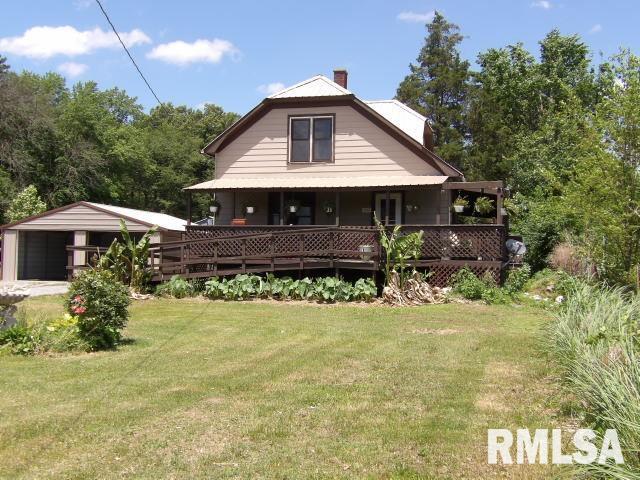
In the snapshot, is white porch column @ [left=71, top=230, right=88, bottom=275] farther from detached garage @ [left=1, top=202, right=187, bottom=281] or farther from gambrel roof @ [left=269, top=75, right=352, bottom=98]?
gambrel roof @ [left=269, top=75, right=352, bottom=98]

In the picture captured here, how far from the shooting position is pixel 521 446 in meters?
4.92

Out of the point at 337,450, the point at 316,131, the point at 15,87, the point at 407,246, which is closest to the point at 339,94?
the point at 316,131

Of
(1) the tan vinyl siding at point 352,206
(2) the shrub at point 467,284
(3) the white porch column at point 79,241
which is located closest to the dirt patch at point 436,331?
(2) the shrub at point 467,284

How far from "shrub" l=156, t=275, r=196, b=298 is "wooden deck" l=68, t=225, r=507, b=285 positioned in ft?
1.80

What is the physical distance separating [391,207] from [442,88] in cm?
2762

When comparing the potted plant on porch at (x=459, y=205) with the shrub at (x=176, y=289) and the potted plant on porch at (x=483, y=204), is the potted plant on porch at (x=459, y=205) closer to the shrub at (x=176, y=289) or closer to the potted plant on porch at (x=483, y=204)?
the potted plant on porch at (x=483, y=204)

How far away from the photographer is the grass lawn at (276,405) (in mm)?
4680

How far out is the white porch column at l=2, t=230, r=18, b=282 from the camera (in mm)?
24953

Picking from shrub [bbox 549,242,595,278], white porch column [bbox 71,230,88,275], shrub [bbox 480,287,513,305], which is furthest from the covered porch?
white porch column [bbox 71,230,88,275]

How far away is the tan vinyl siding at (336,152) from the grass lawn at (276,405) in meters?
9.78

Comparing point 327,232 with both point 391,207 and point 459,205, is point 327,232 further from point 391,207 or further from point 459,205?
point 459,205

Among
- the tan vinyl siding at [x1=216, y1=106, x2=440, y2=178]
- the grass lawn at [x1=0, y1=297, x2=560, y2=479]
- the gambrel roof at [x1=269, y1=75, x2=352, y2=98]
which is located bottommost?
the grass lawn at [x1=0, y1=297, x2=560, y2=479]

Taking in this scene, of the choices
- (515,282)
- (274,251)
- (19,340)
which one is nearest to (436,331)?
(515,282)

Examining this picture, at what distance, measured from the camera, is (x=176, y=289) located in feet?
57.0
